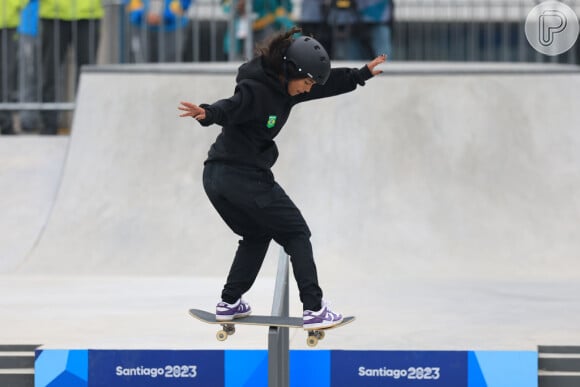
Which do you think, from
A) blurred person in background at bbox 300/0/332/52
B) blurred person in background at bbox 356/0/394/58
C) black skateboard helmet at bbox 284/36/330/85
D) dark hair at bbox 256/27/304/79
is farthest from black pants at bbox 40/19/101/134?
black skateboard helmet at bbox 284/36/330/85

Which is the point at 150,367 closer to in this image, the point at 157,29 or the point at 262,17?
the point at 262,17

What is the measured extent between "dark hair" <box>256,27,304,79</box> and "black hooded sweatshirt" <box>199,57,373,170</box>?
0.04m

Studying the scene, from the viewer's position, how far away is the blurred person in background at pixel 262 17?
1334 centimetres

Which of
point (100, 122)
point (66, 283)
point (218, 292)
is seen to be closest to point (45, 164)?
point (100, 122)

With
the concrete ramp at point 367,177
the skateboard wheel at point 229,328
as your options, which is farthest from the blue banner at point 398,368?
the concrete ramp at point 367,177

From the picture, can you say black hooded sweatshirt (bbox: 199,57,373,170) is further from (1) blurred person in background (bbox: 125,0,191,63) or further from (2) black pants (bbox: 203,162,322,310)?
(1) blurred person in background (bbox: 125,0,191,63)

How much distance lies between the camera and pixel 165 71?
1242 cm

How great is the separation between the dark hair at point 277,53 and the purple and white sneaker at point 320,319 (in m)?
1.18

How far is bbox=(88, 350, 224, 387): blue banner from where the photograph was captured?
6.47 meters

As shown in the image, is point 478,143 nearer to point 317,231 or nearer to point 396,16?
point 317,231

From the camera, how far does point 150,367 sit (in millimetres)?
6500

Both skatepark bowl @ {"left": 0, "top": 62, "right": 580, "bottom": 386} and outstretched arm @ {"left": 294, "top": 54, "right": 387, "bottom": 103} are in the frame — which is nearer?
outstretched arm @ {"left": 294, "top": 54, "right": 387, "bottom": 103}

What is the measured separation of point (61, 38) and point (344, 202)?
4.64 m

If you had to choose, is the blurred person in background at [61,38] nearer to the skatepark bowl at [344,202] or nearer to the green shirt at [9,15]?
the green shirt at [9,15]
